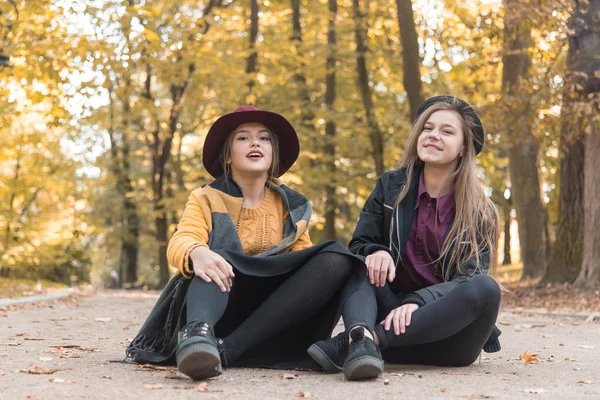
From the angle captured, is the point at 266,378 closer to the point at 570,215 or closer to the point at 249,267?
the point at 249,267

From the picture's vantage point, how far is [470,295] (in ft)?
14.0

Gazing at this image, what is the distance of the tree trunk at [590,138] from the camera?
1202 centimetres

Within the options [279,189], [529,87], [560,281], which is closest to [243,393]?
[279,189]

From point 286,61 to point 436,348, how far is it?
15613 millimetres

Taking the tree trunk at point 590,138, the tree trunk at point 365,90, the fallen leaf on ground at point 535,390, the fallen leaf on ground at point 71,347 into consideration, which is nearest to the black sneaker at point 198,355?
the fallen leaf on ground at point 535,390

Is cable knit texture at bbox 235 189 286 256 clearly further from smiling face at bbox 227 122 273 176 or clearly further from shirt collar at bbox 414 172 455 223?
shirt collar at bbox 414 172 455 223

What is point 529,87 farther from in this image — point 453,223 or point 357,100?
point 357,100

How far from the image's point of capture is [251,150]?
4.88m

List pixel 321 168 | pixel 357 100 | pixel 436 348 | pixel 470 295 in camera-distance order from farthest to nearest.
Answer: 1. pixel 357 100
2. pixel 321 168
3. pixel 436 348
4. pixel 470 295

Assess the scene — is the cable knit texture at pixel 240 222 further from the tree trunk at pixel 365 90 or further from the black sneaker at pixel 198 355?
the tree trunk at pixel 365 90

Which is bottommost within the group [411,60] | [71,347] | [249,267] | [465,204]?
[71,347]

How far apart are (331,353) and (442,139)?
143 centimetres

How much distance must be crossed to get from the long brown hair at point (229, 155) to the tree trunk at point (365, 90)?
511 inches

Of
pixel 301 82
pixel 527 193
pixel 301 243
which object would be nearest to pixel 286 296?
pixel 301 243
